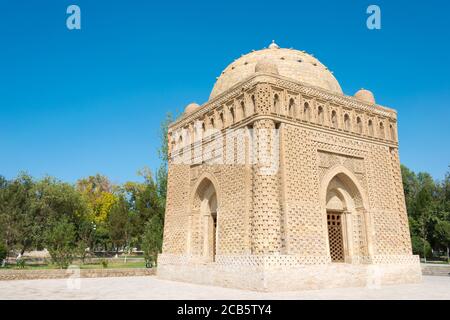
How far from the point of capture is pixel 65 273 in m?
15.4

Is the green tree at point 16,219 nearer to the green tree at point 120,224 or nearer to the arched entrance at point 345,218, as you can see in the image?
the green tree at point 120,224

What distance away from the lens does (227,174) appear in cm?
1255

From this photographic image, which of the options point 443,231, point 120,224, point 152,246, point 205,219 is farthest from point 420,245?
point 120,224

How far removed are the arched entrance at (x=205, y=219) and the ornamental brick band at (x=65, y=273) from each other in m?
4.45

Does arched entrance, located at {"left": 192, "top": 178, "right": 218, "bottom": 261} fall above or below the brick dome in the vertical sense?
below

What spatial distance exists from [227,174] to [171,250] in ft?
15.1

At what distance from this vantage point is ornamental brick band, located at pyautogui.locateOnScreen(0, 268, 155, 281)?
13.8 m

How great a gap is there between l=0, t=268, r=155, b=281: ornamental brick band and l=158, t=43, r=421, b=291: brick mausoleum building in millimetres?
2378

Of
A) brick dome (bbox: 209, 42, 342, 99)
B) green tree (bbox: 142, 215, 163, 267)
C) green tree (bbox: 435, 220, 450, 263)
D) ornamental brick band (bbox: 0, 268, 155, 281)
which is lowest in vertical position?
ornamental brick band (bbox: 0, 268, 155, 281)

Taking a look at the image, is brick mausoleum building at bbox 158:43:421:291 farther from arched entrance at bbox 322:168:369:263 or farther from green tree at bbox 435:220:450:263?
green tree at bbox 435:220:450:263

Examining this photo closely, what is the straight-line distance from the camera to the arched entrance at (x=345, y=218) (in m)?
12.9

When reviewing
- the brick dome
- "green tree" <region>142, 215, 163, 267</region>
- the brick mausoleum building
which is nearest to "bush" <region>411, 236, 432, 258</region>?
the brick mausoleum building
